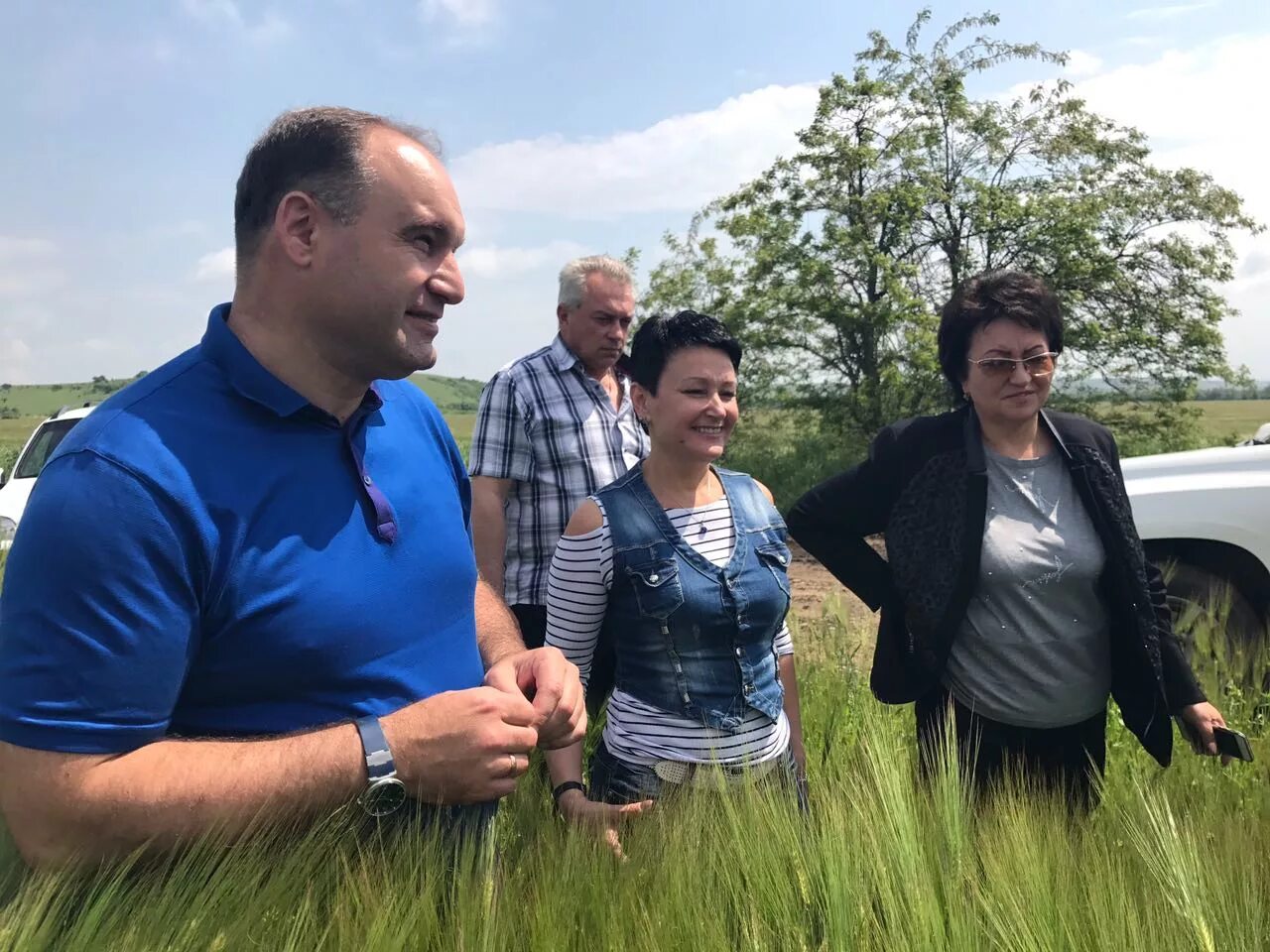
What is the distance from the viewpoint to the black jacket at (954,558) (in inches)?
97.2

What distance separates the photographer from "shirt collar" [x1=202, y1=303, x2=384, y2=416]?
1393 millimetres

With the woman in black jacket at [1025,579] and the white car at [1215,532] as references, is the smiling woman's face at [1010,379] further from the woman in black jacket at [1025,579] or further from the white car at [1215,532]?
the white car at [1215,532]

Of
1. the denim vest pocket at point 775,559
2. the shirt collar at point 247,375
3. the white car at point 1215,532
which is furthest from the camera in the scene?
the white car at point 1215,532

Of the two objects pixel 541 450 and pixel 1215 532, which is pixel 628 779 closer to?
pixel 541 450

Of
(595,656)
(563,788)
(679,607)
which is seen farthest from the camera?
(595,656)

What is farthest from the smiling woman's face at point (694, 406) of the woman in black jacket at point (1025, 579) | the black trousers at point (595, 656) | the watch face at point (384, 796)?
the watch face at point (384, 796)

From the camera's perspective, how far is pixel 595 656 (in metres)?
2.72

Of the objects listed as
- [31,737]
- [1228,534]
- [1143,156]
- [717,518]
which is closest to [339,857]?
[31,737]

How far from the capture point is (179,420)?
1.29 m

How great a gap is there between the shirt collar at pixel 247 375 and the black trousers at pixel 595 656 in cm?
109

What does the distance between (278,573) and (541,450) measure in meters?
2.19

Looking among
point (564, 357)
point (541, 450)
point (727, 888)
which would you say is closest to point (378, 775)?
point (727, 888)

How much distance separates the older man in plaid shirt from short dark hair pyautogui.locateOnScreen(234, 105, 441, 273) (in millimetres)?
1963

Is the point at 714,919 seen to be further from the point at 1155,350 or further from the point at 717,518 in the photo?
the point at 1155,350
